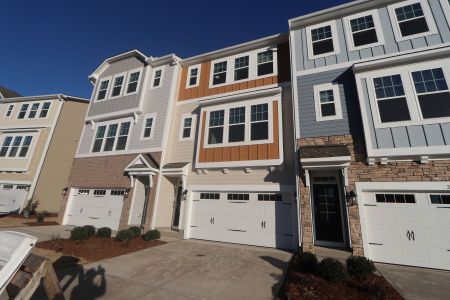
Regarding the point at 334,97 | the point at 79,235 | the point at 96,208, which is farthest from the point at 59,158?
the point at 334,97

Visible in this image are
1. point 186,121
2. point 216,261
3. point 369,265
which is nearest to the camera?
point 369,265

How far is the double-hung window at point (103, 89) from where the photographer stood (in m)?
17.4

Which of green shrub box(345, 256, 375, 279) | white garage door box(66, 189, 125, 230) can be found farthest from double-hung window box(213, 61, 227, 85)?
green shrub box(345, 256, 375, 279)

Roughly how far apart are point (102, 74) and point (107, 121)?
15.2 ft

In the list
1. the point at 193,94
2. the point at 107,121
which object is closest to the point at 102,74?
the point at 107,121

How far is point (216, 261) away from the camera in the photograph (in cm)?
797

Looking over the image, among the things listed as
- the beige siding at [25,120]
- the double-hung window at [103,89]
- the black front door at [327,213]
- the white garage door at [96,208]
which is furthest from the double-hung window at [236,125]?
the beige siding at [25,120]

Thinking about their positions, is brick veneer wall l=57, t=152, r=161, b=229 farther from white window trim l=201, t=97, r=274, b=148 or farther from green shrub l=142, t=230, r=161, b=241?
white window trim l=201, t=97, r=274, b=148

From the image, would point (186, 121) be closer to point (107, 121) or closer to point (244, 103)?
point (244, 103)

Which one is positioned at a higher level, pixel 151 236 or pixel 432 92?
pixel 432 92

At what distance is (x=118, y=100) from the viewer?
16.2 meters

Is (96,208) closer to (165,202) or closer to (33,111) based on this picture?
(165,202)

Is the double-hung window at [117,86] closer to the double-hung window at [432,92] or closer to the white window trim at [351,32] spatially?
the white window trim at [351,32]

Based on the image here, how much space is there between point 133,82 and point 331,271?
16.2 meters
